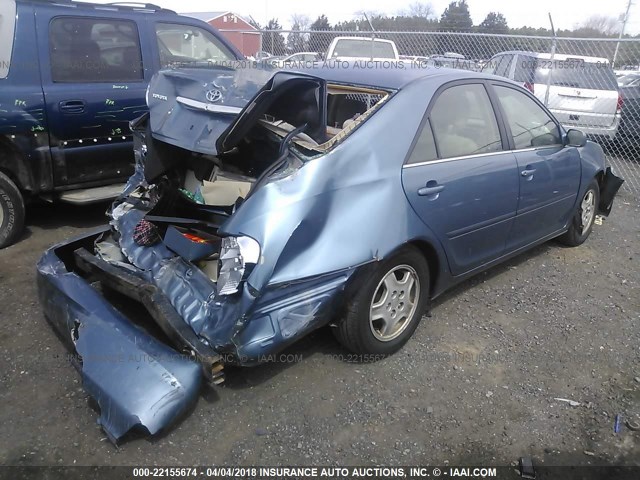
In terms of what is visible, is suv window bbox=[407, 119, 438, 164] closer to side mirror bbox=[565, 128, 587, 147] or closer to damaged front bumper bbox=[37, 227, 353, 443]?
damaged front bumper bbox=[37, 227, 353, 443]

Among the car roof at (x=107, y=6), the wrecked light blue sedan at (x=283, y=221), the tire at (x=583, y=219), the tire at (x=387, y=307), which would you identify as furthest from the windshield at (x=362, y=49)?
the tire at (x=387, y=307)

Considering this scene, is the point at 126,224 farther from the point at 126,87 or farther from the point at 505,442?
the point at 505,442

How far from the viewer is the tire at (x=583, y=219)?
16.8 feet

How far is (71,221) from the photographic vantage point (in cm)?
543

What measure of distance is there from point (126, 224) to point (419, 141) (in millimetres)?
2004

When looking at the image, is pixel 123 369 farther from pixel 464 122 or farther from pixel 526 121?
pixel 526 121

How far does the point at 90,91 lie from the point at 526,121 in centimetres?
384

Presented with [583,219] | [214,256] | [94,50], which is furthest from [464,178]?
[94,50]

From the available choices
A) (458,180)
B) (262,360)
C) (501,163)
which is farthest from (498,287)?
(262,360)

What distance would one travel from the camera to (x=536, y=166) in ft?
13.3

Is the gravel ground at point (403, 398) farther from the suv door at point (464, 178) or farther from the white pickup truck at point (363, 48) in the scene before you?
the white pickup truck at point (363, 48)

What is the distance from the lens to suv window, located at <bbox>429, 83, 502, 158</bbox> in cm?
334

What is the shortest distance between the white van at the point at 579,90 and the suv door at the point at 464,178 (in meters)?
5.72

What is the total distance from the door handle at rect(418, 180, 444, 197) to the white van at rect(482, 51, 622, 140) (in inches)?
256
